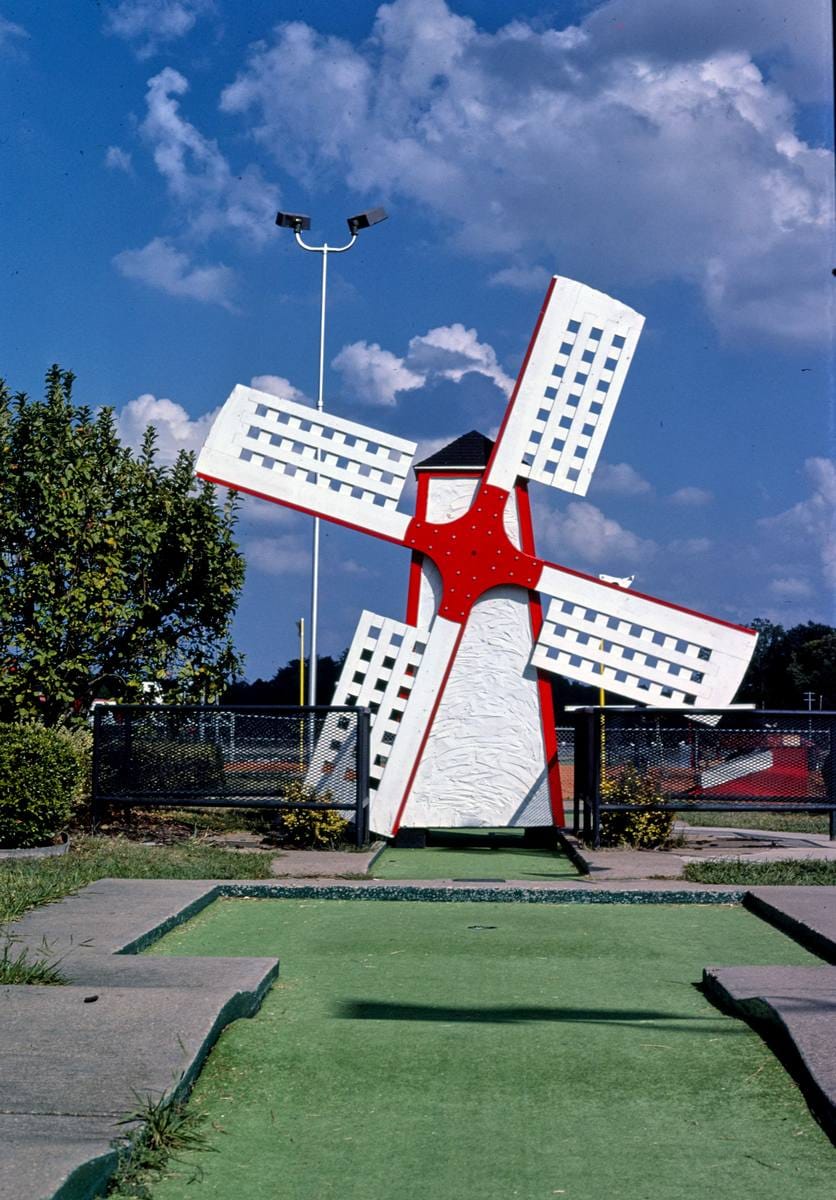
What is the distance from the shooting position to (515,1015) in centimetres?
516

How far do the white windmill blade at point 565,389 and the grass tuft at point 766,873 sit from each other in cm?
419

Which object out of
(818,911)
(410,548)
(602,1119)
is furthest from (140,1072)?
(410,548)

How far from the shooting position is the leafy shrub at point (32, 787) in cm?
1005

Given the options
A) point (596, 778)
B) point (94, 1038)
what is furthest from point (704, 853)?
point (94, 1038)

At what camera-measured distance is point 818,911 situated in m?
7.18

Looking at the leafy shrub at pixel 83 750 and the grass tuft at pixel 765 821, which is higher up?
the leafy shrub at pixel 83 750

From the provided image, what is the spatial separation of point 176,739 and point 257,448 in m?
2.95

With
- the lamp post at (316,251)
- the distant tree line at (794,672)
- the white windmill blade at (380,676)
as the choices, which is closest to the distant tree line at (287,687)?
the distant tree line at (794,672)

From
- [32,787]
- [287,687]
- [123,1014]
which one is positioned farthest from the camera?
[287,687]

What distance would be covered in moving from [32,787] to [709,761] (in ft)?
18.9

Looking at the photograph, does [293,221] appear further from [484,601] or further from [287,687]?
[287,687]

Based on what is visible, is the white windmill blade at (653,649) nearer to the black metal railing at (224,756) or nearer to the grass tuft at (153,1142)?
the black metal railing at (224,756)

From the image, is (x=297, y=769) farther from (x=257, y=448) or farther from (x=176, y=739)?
(x=257, y=448)

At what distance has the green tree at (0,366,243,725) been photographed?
12.9 metres
